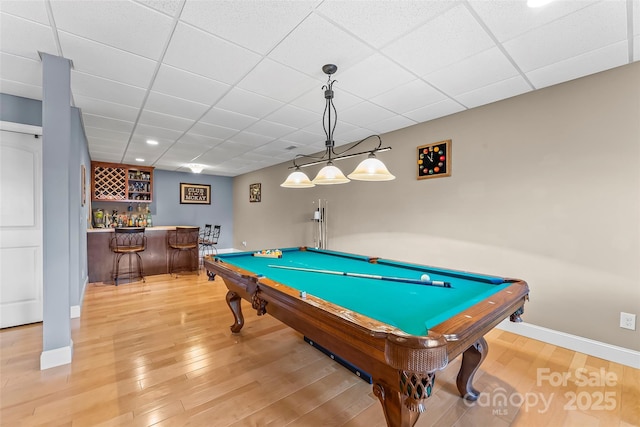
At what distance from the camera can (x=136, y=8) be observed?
162 centimetres

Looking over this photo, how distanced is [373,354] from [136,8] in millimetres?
2312

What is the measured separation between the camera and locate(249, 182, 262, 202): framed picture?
23.4ft

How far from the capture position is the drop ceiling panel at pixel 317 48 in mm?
1808

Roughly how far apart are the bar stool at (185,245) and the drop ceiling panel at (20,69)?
347cm

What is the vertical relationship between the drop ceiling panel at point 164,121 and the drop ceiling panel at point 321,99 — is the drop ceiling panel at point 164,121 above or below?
below

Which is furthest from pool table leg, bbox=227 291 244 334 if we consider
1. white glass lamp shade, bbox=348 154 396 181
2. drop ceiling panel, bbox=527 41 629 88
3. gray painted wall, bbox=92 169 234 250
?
gray painted wall, bbox=92 169 234 250

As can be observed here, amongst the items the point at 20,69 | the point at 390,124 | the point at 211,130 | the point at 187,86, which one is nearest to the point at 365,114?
the point at 390,124

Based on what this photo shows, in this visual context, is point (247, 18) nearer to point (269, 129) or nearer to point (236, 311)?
point (269, 129)

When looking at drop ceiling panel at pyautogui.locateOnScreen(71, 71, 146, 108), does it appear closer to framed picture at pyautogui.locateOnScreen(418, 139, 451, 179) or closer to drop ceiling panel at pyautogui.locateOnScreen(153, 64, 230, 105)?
drop ceiling panel at pyautogui.locateOnScreen(153, 64, 230, 105)

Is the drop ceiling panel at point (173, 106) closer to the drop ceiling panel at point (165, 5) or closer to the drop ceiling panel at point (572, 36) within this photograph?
the drop ceiling panel at point (165, 5)

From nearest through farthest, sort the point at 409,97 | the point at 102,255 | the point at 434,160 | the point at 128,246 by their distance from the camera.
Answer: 1. the point at 409,97
2. the point at 434,160
3. the point at 102,255
4. the point at 128,246

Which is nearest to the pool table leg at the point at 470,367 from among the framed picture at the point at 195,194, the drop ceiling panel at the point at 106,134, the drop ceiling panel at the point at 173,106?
the drop ceiling panel at the point at 173,106

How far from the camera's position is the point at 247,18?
5.61ft

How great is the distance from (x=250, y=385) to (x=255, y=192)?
5.77 m
